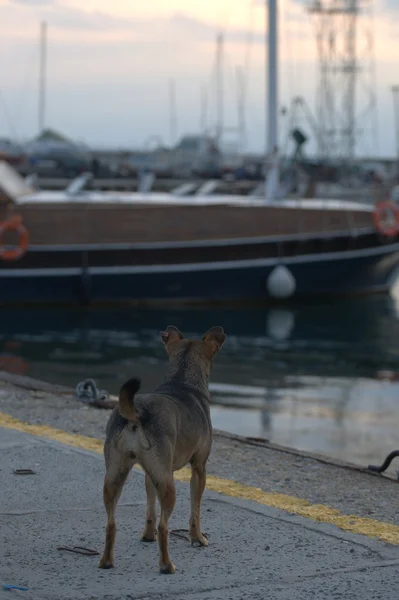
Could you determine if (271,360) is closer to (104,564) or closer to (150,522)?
(150,522)

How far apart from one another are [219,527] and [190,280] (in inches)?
719

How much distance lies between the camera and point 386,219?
25.5 m

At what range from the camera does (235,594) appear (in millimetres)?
4855

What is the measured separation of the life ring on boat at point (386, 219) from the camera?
995 inches

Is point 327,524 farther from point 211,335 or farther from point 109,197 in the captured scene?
point 109,197

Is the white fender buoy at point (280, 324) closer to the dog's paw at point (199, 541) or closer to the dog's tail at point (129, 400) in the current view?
the dog's paw at point (199, 541)

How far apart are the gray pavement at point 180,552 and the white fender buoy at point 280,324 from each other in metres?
14.3

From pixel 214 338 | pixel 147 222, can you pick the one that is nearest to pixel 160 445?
pixel 214 338

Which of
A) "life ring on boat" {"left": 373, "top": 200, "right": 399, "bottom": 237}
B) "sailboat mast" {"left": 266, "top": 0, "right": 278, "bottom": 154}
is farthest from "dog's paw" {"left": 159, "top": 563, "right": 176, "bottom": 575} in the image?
"sailboat mast" {"left": 266, "top": 0, "right": 278, "bottom": 154}

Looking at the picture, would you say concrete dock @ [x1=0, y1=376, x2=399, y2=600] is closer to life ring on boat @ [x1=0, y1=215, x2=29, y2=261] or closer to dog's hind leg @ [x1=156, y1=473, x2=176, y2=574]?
dog's hind leg @ [x1=156, y1=473, x2=176, y2=574]

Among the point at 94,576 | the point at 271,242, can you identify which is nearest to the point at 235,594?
the point at 94,576

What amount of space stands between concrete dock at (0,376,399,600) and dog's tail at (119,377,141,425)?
2.41ft

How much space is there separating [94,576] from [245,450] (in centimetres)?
323

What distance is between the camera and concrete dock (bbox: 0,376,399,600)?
497 cm
